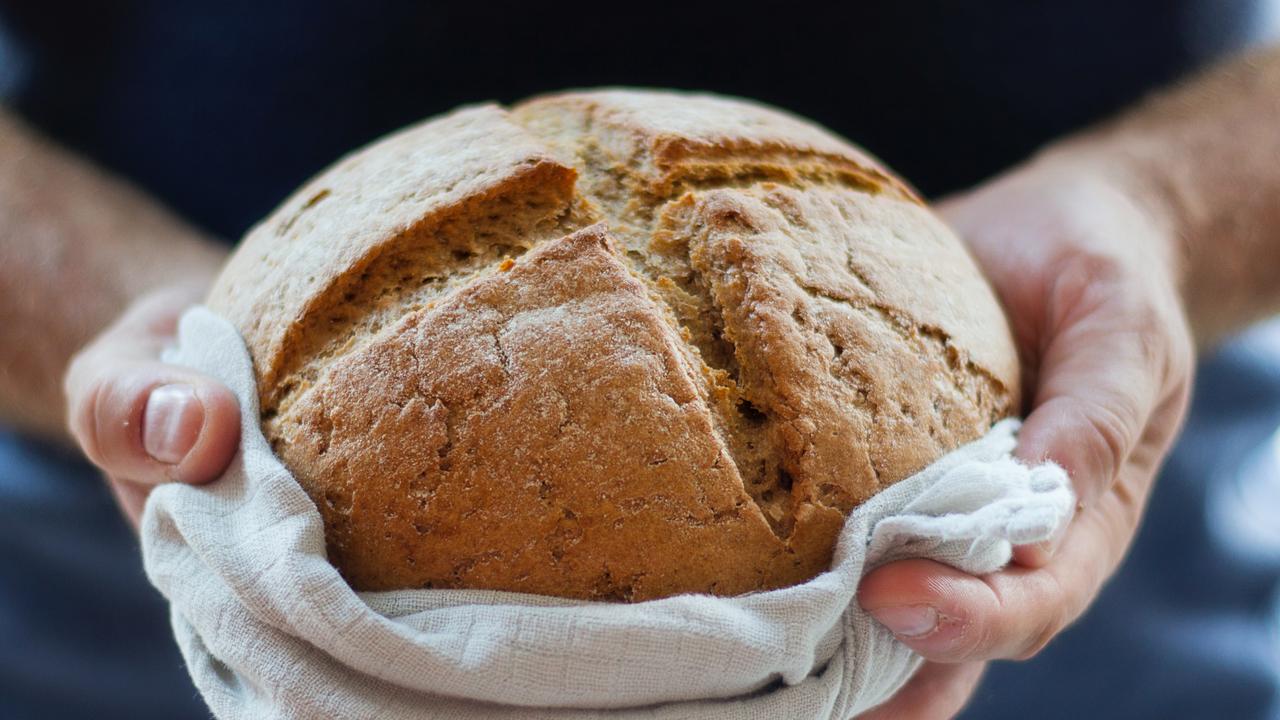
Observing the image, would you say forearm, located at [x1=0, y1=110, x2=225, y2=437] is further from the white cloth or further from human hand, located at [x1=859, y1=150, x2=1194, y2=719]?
human hand, located at [x1=859, y1=150, x2=1194, y2=719]

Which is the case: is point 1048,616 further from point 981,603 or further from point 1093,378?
point 1093,378

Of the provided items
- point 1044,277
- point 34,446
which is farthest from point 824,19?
point 34,446

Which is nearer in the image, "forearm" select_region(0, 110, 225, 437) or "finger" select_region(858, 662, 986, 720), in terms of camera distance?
"finger" select_region(858, 662, 986, 720)

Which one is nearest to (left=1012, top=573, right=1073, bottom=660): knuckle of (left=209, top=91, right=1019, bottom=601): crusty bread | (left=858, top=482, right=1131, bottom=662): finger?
(left=858, top=482, right=1131, bottom=662): finger

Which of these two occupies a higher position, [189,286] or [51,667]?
[189,286]

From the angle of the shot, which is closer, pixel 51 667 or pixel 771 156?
pixel 771 156

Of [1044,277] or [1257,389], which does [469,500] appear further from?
[1257,389]
